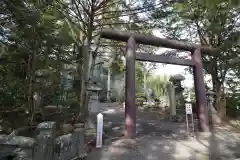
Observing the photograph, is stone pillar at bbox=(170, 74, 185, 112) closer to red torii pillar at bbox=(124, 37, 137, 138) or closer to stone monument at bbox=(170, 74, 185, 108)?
stone monument at bbox=(170, 74, 185, 108)

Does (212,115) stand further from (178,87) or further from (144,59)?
(144,59)

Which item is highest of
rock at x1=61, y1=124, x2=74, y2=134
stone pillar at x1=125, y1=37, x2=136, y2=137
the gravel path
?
stone pillar at x1=125, y1=37, x2=136, y2=137

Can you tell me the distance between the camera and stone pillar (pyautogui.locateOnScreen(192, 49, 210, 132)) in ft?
22.8

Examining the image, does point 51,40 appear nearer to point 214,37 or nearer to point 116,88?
point 214,37

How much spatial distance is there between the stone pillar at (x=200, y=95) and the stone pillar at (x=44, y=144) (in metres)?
5.80

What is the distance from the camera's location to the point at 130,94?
596 cm

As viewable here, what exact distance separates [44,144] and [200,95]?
6.14m

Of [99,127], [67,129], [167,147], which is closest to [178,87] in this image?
[167,147]

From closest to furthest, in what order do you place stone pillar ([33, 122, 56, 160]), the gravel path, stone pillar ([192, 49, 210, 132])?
1. stone pillar ([33, 122, 56, 160])
2. the gravel path
3. stone pillar ([192, 49, 210, 132])

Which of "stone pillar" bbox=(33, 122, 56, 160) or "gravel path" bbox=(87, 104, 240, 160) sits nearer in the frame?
"stone pillar" bbox=(33, 122, 56, 160)

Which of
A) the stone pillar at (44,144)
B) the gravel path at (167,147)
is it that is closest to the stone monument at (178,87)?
the gravel path at (167,147)

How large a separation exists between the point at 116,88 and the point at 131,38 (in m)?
13.6

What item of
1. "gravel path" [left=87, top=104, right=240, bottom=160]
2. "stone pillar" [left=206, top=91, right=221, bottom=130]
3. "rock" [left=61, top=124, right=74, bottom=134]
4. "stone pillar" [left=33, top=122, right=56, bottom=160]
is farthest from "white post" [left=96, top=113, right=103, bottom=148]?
"stone pillar" [left=206, top=91, right=221, bottom=130]

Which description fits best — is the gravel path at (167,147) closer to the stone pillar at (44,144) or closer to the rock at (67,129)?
the rock at (67,129)
